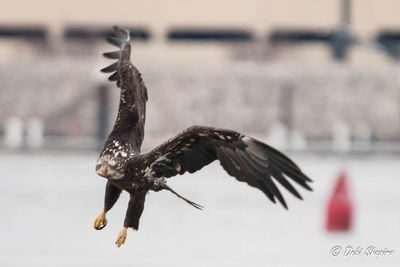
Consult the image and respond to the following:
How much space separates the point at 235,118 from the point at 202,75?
2.01m

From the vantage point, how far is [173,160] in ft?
19.3

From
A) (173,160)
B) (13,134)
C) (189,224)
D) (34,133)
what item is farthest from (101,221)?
(34,133)

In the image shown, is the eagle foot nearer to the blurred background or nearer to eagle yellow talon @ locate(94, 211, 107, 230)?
eagle yellow talon @ locate(94, 211, 107, 230)

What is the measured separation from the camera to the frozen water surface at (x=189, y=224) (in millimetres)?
13672

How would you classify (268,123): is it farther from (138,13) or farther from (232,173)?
(232,173)

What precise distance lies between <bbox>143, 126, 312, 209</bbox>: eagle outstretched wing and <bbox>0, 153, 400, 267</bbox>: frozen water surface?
672 cm

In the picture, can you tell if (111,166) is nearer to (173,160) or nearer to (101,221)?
(101,221)

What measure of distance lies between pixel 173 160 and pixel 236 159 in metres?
0.31

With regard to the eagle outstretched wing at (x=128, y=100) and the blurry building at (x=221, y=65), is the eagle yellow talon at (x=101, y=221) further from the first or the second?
the blurry building at (x=221, y=65)

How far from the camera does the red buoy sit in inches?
593

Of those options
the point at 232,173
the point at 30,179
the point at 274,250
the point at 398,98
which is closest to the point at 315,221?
the point at 274,250

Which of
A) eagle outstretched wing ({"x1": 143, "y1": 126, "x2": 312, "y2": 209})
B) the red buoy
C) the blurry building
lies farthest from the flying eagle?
the blurry building

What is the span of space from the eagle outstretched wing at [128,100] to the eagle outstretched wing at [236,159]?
21 centimetres

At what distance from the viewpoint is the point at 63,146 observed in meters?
28.7
